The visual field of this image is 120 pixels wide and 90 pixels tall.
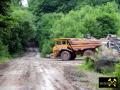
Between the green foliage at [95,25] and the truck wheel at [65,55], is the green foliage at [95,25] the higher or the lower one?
the higher one

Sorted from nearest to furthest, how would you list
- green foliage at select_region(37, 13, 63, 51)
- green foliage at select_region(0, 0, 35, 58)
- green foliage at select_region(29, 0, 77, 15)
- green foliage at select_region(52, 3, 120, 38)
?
green foliage at select_region(0, 0, 35, 58), green foliage at select_region(52, 3, 120, 38), green foliage at select_region(37, 13, 63, 51), green foliage at select_region(29, 0, 77, 15)

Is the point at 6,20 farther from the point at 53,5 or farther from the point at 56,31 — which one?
the point at 53,5

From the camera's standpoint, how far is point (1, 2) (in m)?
36.2

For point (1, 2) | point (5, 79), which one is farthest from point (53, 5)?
point (5, 79)

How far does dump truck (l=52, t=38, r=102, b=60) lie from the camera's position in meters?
45.0

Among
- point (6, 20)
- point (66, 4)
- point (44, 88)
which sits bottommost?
point (44, 88)

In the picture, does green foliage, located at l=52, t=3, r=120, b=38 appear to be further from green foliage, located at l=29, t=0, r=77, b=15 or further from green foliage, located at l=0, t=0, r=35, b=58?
green foliage, located at l=29, t=0, r=77, b=15

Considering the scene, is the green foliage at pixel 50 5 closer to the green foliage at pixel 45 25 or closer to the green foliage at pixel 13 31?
the green foliage at pixel 45 25

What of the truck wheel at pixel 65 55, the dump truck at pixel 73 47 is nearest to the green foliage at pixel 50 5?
the dump truck at pixel 73 47

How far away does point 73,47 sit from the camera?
4572 centimetres

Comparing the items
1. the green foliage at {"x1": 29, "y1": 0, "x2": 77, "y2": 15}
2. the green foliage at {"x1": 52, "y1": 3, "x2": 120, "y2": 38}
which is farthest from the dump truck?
the green foliage at {"x1": 29, "y1": 0, "x2": 77, "y2": 15}

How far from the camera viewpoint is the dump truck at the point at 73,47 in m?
45.0

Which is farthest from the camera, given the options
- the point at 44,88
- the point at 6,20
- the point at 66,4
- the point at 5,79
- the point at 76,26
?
the point at 66,4

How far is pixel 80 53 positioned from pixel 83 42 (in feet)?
5.89
